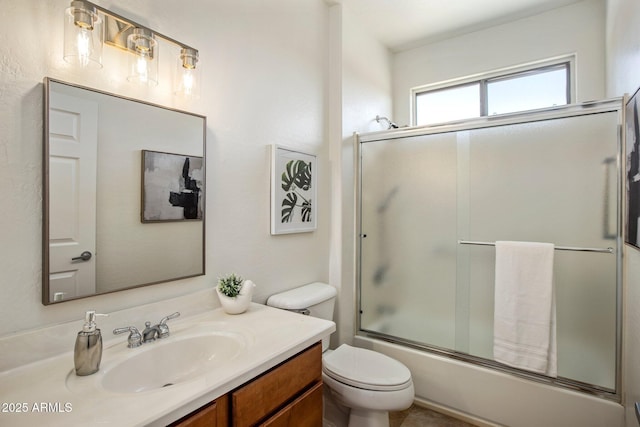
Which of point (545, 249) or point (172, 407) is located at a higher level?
point (545, 249)

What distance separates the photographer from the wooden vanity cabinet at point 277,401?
896 mm

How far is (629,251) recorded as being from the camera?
156cm

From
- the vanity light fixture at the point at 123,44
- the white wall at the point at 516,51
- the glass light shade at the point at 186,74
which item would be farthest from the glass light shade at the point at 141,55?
the white wall at the point at 516,51

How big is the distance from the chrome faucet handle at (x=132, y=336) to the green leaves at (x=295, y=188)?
952 millimetres

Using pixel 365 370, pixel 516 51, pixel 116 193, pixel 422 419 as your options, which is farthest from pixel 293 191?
pixel 516 51

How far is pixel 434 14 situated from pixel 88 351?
297 centimetres

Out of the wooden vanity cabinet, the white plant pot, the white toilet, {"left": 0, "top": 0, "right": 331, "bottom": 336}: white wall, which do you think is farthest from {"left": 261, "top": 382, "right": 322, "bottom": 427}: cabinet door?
{"left": 0, "top": 0, "right": 331, "bottom": 336}: white wall

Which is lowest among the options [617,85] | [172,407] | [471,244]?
[172,407]

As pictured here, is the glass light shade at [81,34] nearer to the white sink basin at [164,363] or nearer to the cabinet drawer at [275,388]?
the white sink basin at [164,363]

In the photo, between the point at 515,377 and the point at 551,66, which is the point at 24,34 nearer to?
the point at 515,377

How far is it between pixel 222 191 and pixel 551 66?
2770 mm

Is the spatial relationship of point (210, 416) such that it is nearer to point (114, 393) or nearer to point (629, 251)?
point (114, 393)

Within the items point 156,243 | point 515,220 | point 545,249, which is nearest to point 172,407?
point 156,243

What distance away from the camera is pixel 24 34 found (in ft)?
3.14
